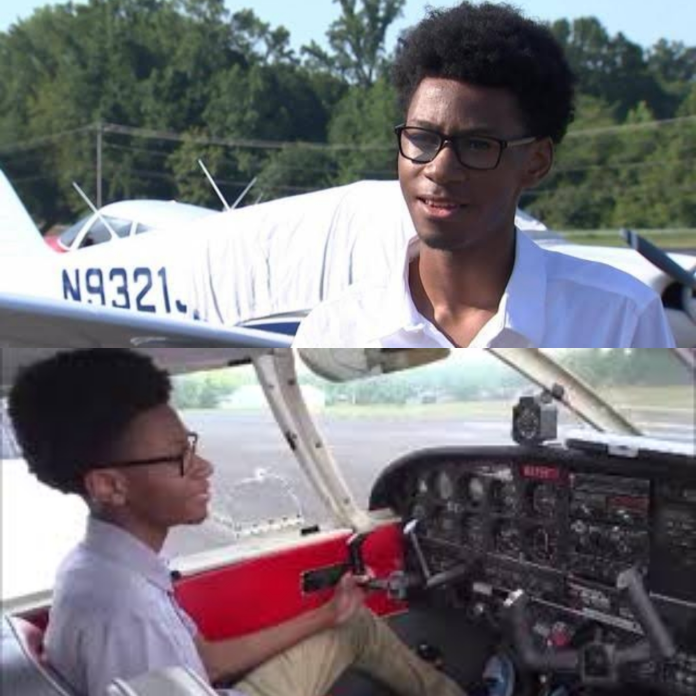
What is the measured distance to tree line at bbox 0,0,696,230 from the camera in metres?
0.78

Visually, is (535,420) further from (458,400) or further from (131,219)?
(131,219)

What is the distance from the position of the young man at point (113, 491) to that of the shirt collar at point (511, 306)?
35 cm

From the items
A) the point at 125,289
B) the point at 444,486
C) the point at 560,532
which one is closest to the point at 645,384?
the point at 125,289

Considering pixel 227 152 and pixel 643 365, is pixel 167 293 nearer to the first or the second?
pixel 227 152

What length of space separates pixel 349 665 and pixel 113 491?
0.98 m

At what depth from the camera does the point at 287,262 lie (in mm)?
891

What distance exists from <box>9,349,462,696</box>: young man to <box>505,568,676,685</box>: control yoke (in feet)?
3.16

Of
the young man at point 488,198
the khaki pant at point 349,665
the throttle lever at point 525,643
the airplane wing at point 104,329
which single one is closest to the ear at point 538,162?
the young man at point 488,198

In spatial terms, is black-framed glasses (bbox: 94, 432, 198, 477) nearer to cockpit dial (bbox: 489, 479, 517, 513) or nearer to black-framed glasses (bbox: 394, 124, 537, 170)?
black-framed glasses (bbox: 394, 124, 537, 170)

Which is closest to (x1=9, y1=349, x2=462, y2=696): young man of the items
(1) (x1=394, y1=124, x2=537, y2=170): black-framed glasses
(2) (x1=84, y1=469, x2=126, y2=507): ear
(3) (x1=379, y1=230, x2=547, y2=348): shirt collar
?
(2) (x1=84, y1=469, x2=126, y2=507): ear

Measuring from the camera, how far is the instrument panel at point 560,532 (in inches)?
73.0

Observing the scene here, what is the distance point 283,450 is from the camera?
1846 millimetres

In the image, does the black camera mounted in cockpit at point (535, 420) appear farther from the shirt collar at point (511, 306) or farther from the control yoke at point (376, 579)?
the shirt collar at point (511, 306)

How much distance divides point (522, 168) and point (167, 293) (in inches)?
18.1
